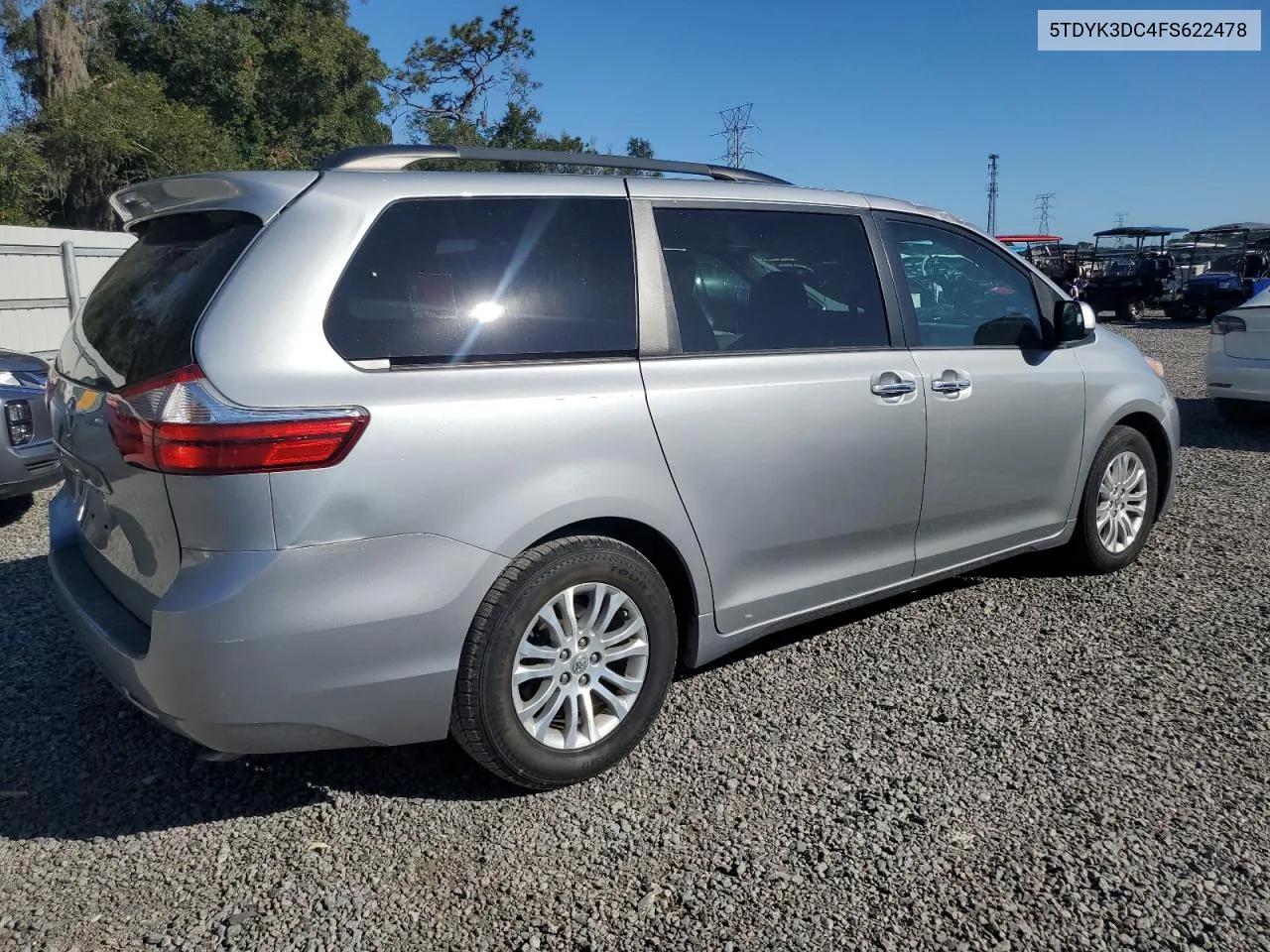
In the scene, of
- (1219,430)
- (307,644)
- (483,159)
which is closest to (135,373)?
(307,644)

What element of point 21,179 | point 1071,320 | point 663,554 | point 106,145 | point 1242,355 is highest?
point 106,145

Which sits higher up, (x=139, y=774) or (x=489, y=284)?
(x=489, y=284)

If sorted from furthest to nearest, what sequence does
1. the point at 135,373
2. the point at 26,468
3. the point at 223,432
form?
the point at 26,468 → the point at 135,373 → the point at 223,432

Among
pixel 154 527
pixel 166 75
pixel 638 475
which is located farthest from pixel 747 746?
pixel 166 75

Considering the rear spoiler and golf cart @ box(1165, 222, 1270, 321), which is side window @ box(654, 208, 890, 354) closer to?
the rear spoiler

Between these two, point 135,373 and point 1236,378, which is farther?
point 1236,378

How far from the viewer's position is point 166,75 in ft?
125

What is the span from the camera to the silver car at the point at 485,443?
251 cm

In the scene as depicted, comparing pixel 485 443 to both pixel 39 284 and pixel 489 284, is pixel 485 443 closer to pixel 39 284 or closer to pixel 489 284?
pixel 489 284

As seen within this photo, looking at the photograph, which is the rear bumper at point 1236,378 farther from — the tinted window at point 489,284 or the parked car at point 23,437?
the parked car at point 23,437

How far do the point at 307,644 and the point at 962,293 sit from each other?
3.06m

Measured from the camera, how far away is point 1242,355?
29.4 ft

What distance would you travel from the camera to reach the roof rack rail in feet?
9.87

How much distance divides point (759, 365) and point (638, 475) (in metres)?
0.66
